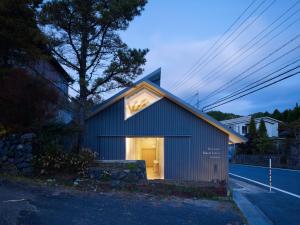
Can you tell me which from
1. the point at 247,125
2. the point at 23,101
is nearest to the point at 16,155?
the point at 23,101

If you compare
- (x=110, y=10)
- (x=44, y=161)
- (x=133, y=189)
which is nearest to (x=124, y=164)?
(x=133, y=189)

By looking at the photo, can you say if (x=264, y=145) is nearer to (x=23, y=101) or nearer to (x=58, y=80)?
(x=58, y=80)

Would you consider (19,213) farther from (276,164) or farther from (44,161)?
(276,164)

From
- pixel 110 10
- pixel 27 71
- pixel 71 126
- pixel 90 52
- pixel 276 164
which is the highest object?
pixel 110 10

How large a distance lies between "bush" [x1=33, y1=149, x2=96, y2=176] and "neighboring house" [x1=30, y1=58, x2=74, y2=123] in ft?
7.26

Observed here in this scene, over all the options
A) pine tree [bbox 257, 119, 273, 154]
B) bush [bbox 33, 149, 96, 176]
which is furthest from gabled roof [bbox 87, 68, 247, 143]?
pine tree [bbox 257, 119, 273, 154]

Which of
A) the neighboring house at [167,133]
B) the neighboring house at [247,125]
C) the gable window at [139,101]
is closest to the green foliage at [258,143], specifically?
the neighboring house at [247,125]

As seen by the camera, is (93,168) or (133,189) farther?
(93,168)

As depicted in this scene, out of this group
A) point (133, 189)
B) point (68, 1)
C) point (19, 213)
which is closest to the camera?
point (19, 213)

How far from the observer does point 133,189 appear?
11586 mm

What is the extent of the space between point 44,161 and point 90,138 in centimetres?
538

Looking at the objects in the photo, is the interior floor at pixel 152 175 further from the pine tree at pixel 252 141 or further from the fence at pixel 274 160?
the pine tree at pixel 252 141

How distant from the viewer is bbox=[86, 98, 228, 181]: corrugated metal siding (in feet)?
58.5

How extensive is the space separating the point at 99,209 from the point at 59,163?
4.96 m
